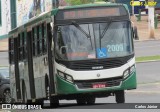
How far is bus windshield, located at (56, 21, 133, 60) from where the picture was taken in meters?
19.3

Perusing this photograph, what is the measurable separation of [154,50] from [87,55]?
31.2 meters

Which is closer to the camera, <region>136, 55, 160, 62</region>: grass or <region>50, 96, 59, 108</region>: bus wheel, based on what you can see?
<region>50, 96, 59, 108</region>: bus wheel

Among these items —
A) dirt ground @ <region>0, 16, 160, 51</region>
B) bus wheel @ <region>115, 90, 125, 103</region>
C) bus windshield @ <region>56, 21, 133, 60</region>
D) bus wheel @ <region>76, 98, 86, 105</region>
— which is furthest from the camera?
dirt ground @ <region>0, 16, 160, 51</region>

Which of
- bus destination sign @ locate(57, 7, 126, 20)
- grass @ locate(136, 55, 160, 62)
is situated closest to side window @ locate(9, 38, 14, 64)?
bus destination sign @ locate(57, 7, 126, 20)

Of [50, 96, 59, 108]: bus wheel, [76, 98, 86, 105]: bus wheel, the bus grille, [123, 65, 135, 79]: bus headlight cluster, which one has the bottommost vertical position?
[76, 98, 86, 105]: bus wheel

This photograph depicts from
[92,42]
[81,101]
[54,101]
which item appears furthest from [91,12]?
[81,101]

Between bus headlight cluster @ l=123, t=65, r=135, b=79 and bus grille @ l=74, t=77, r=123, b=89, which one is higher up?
bus headlight cluster @ l=123, t=65, r=135, b=79

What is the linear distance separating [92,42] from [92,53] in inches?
12.8

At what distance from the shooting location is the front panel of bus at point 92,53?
1917cm

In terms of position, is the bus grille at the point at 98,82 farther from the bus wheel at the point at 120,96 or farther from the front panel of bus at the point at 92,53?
the bus wheel at the point at 120,96

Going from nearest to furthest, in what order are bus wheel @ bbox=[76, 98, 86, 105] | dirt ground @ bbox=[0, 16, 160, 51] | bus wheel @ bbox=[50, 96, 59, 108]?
1. bus wheel @ bbox=[50, 96, 59, 108]
2. bus wheel @ bbox=[76, 98, 86, 105]
3. dirt ground @ bbox=[0, 16, 160, 51]

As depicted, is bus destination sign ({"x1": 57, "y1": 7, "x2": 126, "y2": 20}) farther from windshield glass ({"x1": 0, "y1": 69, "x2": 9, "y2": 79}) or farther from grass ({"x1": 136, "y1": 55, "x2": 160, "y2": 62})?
grass ({"x1": 136, "y1": 55, "x2": 160, "y2": 62})

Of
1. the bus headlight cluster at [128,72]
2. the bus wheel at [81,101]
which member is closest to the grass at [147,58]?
the bus wheel at [81,101]

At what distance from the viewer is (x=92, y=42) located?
19.4 m
